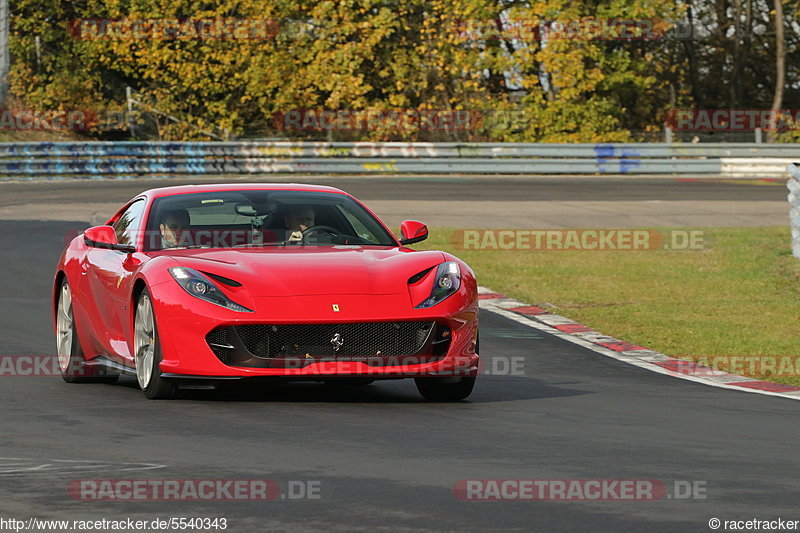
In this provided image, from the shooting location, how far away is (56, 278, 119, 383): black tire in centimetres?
1025

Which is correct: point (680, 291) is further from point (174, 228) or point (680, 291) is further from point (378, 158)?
point (378, 158)

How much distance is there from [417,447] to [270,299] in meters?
1.70

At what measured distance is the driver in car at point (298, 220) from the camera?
31.9 ft

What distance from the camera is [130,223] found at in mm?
10086

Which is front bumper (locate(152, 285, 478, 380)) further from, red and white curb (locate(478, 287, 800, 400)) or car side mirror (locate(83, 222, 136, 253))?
red and white curb (locate(478, 287, 800, 400))

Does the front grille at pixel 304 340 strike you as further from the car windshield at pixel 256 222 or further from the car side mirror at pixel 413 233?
the car side mirror at pixel 413 233

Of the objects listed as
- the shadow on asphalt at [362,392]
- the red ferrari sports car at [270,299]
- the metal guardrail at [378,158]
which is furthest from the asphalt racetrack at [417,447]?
the metal guardrail at [378,158]

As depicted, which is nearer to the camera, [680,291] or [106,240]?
[106,240]

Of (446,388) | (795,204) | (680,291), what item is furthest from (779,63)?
(446,388)

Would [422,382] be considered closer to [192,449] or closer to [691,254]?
[192,449]

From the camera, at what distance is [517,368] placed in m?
11.2

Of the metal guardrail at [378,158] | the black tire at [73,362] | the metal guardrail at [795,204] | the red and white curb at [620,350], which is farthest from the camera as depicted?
the metal guardrail at [378,158]

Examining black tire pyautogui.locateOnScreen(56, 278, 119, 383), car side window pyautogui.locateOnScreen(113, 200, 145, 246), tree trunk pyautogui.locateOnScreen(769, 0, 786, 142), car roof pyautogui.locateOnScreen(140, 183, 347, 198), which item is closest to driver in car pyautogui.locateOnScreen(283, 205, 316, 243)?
car roof pyautogui.locateOnScreen(140, 183, 347, 198)

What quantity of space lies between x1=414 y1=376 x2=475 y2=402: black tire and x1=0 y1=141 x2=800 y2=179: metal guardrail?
27.3 metres
